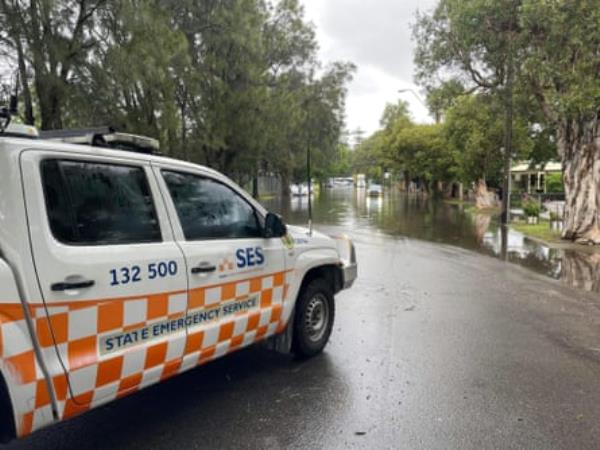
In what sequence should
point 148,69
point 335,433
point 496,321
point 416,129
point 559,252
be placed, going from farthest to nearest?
point 416,129 → point 559,252 → point 148,69 → point 496,321 → point 335,433

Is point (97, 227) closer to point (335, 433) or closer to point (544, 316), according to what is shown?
point (335, 433)

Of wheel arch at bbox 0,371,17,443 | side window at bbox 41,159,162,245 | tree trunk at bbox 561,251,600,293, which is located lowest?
tree trunk at bbox 561,251,600,293

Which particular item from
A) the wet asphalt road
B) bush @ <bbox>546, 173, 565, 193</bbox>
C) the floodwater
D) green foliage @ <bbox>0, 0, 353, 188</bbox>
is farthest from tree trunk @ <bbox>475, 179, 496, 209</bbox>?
the wet asphalt road

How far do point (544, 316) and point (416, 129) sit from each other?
1600 inches

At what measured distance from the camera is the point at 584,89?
1104cm

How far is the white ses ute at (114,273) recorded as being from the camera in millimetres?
2377

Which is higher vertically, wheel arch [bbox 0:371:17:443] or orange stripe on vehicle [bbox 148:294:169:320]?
orange stripe on vehicle [bbox 148:294:169:320]

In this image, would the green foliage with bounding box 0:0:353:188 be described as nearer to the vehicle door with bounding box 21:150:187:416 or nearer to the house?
the vehicle door with bounding box 21:150:187:416

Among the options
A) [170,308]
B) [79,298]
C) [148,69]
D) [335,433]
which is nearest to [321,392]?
[335,433]

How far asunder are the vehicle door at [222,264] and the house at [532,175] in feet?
138

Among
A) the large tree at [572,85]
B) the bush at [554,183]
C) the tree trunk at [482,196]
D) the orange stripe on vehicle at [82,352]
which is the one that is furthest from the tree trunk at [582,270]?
the bush at [554,183]

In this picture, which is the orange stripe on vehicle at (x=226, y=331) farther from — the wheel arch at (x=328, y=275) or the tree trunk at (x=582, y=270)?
the tree trunk at (x=582, y=270)

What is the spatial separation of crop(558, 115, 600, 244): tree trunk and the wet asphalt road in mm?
7977

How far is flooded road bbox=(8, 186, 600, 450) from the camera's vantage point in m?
3.24
